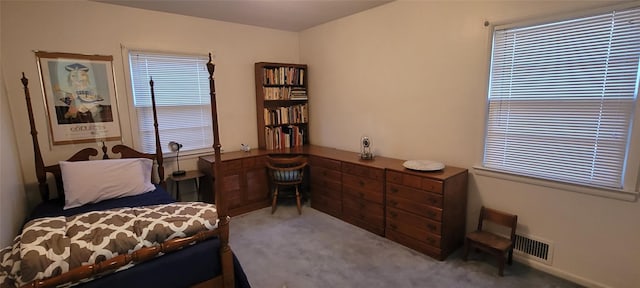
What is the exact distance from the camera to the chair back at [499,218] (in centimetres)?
234

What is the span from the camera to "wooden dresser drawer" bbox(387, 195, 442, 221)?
2.44 metres

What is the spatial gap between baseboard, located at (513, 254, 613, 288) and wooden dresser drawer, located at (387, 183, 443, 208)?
0.82 m

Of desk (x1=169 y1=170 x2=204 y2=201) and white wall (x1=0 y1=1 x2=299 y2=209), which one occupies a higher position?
white wall (x1=0 y1=1 x2=299 y2=209)

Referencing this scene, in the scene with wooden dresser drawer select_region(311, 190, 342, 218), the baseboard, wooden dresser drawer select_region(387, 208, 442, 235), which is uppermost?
wooden dresser drawer select_region(387, 208, 442, 235)

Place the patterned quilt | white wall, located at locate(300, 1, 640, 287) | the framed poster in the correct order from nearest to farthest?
the patterned quilt → white wall, located at locate(300, 1, 640, 287) → the framed poster

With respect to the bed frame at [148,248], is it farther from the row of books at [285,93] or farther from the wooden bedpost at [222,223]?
the row of books at [285,93]

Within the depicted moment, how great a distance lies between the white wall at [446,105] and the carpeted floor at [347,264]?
0.38 m

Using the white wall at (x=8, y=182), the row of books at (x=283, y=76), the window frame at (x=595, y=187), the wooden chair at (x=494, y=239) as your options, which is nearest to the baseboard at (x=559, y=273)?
the wooden chair at (x=494, y=239)

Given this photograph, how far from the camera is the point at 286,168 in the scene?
3438mm

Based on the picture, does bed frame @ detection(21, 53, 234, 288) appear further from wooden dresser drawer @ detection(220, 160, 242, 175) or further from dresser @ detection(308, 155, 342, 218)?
dresser @ detection(308, 155, 342, 218)

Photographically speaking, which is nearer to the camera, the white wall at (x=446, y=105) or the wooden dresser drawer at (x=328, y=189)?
the white wall at (x=446, y=105)

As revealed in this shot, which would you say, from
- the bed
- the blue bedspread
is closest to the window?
the bed

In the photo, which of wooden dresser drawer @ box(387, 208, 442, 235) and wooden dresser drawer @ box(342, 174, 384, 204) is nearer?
wooden dresser drawer @ box(387, 208, 442, 235)

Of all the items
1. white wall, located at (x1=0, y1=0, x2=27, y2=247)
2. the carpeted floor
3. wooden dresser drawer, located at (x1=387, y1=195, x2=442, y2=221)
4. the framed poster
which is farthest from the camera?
the framed poster
